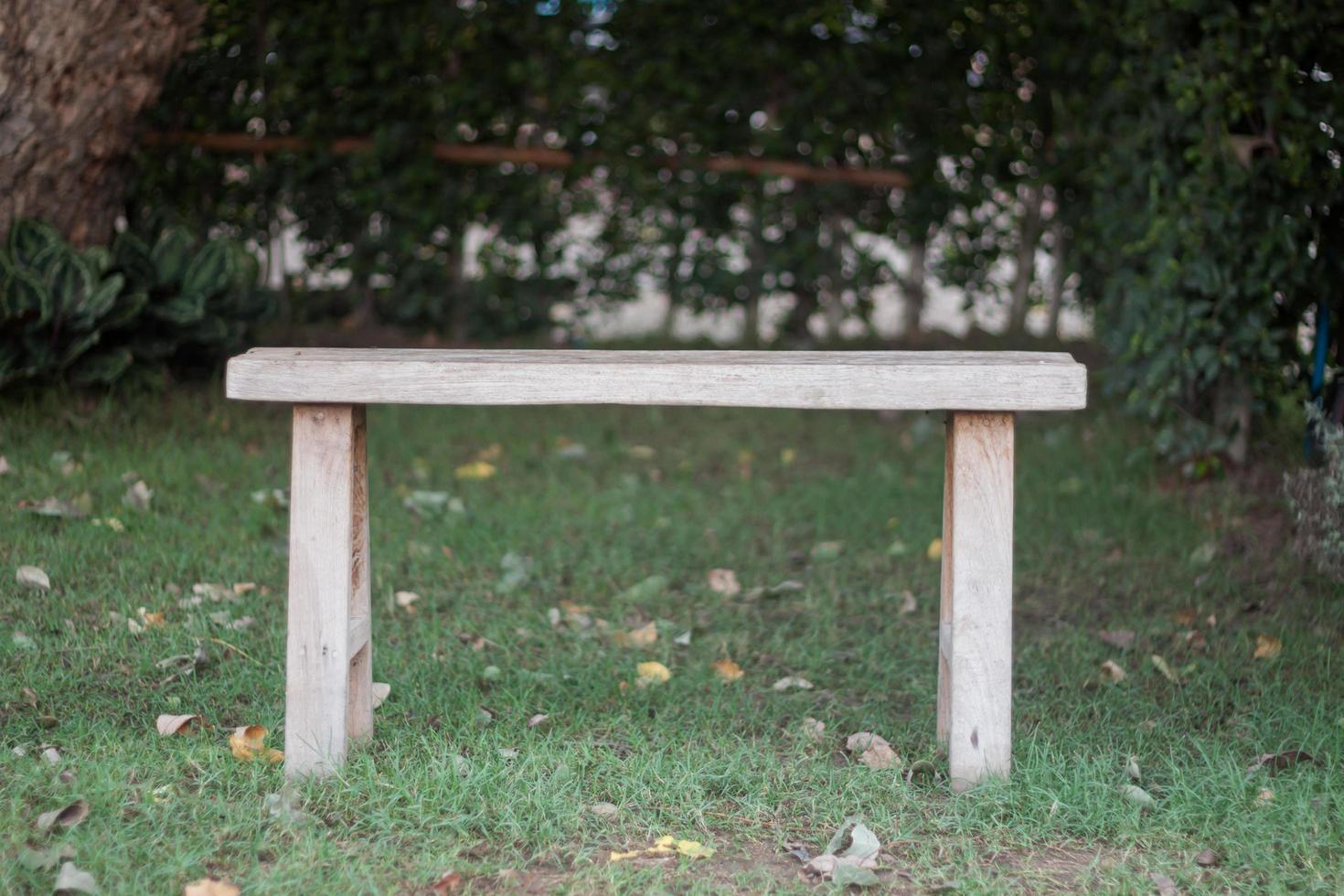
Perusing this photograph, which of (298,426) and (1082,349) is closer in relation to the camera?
(298,426)

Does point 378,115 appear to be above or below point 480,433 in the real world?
above

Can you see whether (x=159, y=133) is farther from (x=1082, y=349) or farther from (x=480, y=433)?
(x=1082, y=349)

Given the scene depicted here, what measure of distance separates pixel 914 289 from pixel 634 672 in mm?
4076

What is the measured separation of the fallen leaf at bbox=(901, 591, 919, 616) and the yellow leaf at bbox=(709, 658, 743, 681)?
65cm

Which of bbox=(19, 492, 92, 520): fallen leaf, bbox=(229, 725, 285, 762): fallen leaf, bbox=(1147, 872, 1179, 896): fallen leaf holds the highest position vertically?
bbox=(19, 492, 92, 520): fallen leaf

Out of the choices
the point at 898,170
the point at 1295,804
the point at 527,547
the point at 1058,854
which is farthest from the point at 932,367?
the point at 898,170

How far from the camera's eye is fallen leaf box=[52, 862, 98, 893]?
199cm

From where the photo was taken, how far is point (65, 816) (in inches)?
87.2

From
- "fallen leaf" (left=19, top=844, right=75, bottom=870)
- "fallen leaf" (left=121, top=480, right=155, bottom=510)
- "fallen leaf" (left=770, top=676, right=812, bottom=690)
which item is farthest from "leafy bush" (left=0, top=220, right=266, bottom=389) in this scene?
"fallen leaf" (left=770, top=676, right=812, bottom=690)

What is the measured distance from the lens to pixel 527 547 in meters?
3.98

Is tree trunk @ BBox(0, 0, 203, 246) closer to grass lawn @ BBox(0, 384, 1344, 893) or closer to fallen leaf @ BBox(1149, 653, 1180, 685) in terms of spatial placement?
grass lawn @ BBox(0, 384, 1344, 893)

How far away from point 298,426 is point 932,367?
117 cm

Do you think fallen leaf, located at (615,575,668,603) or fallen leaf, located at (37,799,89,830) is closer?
fallen leaf, located at (37,799,89,830)

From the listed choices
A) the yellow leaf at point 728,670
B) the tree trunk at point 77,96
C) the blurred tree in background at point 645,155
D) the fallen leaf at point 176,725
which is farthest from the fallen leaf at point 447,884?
the blurred tree in background at point 645,155
